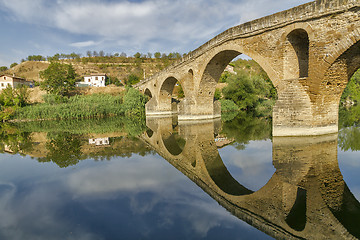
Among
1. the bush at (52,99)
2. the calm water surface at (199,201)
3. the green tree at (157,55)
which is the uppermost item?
the green tree at (157,55)

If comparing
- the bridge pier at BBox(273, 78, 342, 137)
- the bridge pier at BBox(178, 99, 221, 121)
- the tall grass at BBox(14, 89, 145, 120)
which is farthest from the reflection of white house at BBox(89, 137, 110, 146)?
the tall grass at BBox(14, 89, 145, 120)

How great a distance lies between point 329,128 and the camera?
939cm

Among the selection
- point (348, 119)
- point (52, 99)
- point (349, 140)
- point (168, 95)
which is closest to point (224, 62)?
point (348, 119)

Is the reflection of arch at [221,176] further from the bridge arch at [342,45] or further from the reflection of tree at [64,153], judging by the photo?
the bridge arch at [342,45]

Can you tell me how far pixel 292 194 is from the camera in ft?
13.4

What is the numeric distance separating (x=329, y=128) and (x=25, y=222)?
1054 cm

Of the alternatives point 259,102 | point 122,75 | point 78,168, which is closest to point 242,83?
point 259,102

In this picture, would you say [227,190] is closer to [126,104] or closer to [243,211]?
[243,211]

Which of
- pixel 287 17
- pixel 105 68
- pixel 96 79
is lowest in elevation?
pixel 287 17

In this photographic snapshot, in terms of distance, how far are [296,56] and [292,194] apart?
7.68 meters

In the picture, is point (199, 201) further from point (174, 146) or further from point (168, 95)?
point (168, 95)

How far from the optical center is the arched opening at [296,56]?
31.5ft

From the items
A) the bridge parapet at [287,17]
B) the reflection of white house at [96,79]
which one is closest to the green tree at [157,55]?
the reflection of white house at [96,79]

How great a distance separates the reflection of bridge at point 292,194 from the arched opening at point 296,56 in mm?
3849
